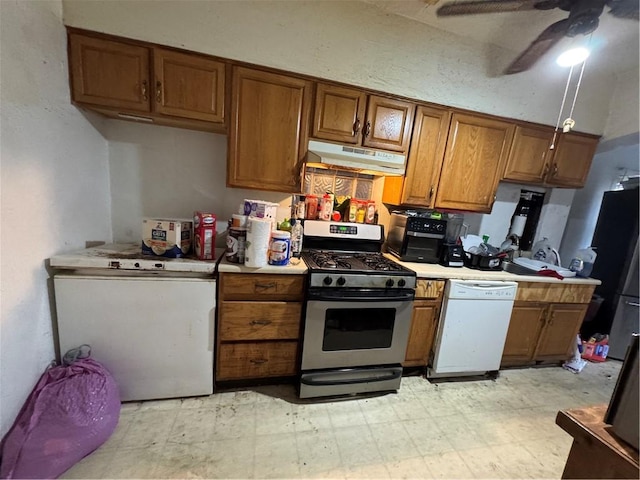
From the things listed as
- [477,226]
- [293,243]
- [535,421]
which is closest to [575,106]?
Result: [477,226]

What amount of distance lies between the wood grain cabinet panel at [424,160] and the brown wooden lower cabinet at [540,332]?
120cm

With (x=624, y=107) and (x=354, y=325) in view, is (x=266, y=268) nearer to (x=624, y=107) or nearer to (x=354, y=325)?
(x=354, y=325)

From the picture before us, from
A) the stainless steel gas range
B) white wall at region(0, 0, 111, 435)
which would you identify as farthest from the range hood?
white wall at region(0, 0, 111, 435)

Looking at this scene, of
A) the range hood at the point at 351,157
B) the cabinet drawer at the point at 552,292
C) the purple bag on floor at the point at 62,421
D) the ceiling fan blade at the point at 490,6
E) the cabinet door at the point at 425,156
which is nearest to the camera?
the purple bag on floor at the point at 62,421

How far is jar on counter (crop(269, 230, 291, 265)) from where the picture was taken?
1701mm

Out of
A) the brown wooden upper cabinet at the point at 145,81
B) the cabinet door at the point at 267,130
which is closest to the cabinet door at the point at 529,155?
the cabinet door at the point at 267,130

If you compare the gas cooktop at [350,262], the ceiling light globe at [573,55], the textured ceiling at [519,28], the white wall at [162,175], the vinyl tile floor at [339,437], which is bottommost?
the vinyl tile floor at [339,437]

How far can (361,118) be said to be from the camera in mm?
1942

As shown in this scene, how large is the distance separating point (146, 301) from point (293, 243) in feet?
3.20

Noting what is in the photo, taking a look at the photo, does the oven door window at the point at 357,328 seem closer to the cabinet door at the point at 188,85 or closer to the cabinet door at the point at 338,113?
the cabinet door at the point at 338,113

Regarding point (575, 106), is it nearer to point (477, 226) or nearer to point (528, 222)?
point (528, 222)

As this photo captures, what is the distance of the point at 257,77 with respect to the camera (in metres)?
1.74

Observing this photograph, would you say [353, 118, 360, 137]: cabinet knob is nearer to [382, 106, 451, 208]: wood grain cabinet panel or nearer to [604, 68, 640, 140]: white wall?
[382, 106, 451, 208]: wood grain cabinet panel

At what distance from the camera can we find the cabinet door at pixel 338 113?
1.86 meters
